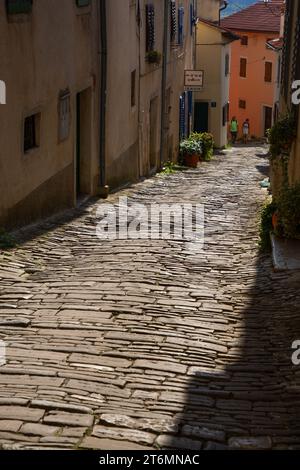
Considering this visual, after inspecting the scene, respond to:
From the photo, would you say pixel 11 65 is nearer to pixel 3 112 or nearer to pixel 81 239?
pixel 3 112

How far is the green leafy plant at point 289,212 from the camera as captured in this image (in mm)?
10717

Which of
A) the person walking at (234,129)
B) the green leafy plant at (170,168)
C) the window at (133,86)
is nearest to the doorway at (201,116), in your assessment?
the person walking at (234,129)

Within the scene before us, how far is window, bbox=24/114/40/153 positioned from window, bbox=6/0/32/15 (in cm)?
160

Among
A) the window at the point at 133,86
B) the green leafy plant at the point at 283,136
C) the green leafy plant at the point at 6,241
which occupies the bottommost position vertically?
the green leafy plant at the point at 6,241

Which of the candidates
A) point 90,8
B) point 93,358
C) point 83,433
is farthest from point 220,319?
point 90,8

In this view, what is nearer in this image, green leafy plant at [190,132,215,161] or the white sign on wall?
the white sign on wall

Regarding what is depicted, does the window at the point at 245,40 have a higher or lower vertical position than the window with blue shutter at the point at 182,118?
higher

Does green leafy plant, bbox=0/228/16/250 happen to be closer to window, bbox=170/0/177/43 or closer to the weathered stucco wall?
the weathered stucco wall

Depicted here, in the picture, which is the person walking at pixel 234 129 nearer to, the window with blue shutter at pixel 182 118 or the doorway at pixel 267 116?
the doorway at pixel 267 116

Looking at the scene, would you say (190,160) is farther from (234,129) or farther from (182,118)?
(234,129)

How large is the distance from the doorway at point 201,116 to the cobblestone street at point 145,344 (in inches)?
1104

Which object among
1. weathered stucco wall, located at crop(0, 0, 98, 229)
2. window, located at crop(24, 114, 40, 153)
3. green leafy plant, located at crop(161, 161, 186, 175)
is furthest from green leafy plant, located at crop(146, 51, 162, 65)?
window, located at crop(24, 114, 40, 153)

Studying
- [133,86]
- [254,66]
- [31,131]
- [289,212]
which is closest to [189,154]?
[133,86]

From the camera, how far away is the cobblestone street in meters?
5.66
